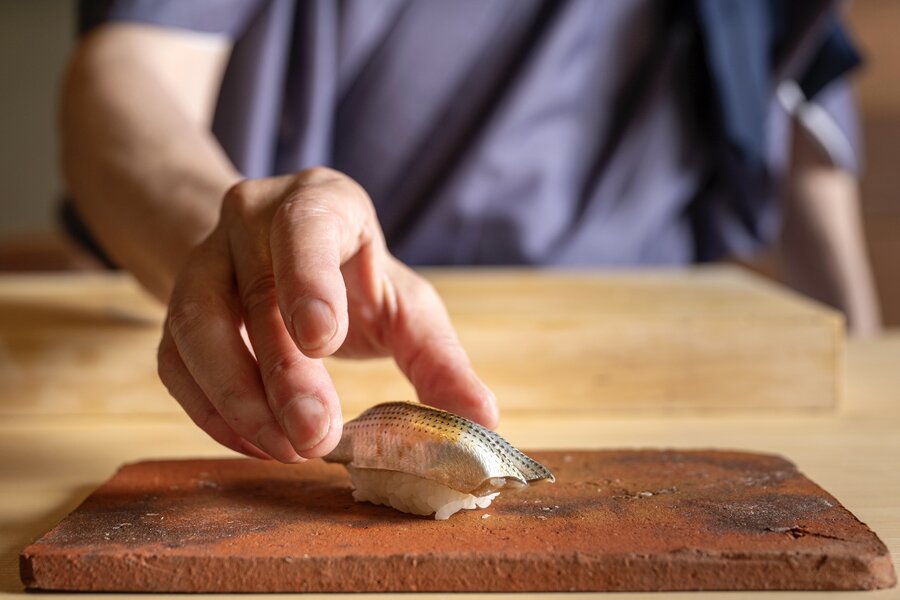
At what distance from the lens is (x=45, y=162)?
13.9ft

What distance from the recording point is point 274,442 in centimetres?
66

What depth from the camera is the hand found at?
2.09ft

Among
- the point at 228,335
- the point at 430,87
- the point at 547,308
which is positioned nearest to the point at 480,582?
the point at 228,335

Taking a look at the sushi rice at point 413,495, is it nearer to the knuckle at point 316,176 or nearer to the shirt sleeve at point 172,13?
the knuckle at point 316,176

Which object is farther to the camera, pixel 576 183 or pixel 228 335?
pixel 576 183

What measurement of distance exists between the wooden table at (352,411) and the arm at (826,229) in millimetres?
747

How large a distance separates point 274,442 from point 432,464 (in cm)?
11

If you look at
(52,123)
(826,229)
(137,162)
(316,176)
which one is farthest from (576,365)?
(52,123)

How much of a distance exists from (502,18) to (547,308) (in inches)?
24.4

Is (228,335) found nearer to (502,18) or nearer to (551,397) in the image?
(551,397)

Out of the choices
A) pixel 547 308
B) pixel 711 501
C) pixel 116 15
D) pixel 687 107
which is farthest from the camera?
pixel 687 107

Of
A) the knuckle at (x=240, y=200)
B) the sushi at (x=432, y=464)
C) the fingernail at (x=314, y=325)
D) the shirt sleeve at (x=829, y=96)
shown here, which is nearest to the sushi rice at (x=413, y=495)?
the sushi at (x=432, y=464)

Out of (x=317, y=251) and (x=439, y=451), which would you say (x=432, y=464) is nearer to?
(x=439, y=451)

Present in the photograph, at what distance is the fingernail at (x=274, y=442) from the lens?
0.66m
